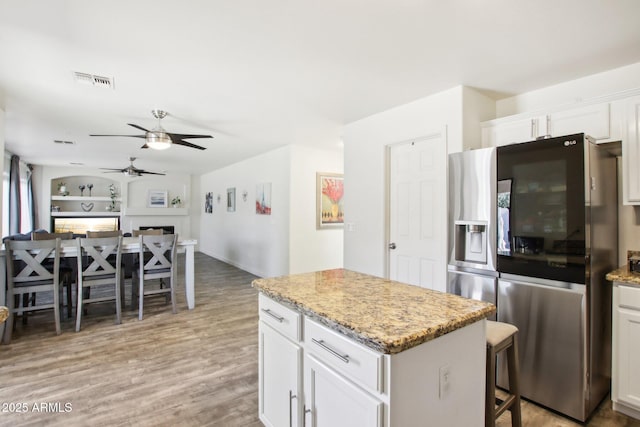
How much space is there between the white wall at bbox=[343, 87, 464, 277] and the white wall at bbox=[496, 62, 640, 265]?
69cm

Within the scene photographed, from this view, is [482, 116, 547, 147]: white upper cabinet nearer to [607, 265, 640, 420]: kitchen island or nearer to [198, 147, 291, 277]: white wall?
[607, 265, 640, 420]: kitchen island

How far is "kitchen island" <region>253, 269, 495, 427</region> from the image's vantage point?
102cm

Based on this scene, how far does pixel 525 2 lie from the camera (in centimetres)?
168

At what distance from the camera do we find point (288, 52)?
221 centimetres

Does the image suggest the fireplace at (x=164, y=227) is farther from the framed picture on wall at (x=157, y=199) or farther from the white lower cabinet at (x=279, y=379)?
the white lower cabinet at (x=279, y=379)

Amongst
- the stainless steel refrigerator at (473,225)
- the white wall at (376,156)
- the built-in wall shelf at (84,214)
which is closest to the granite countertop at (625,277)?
the stainless steel refrigerator at (473,225)

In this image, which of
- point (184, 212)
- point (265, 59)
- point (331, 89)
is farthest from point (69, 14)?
point (184, 212)

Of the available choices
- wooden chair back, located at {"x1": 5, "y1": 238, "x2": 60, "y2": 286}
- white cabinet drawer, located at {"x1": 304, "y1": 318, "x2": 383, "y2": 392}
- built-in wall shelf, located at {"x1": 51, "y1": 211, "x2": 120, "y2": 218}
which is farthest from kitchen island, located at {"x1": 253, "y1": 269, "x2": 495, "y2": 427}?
built-in wall shelf, located at {"x1": 51, "y1": 211, "x2": 120, "y2": 218}

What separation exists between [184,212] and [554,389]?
30.5ft

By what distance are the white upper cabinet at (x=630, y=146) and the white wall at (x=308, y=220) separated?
155 inches

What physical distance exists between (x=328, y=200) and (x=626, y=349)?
4.24 metres

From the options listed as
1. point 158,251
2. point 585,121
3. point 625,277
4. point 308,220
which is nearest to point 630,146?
point 585,121

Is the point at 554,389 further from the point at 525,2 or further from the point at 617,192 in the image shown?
the point at 525,2

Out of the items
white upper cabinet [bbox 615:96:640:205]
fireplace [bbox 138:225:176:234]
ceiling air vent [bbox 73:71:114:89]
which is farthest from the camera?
fireplace [bbox 138:225:176:234]
